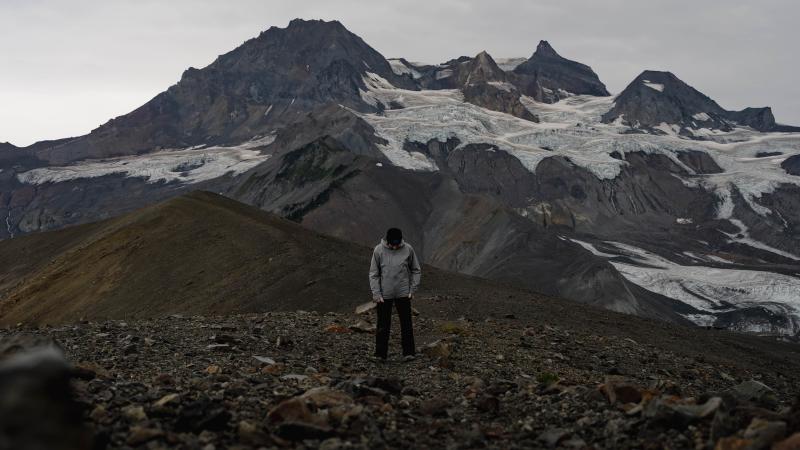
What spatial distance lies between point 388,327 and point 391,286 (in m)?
0.74

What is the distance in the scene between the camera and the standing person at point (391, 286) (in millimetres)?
13648

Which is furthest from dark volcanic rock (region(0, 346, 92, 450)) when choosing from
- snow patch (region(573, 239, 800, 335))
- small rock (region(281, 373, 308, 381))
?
snow patch (region(573, 239, 800, 335))

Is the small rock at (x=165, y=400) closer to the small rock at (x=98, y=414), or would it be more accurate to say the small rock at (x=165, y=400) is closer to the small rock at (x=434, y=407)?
the small rock at (x=98, y=414)

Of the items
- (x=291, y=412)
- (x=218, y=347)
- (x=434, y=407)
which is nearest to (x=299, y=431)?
(x=291, y=412)

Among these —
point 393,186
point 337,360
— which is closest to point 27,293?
point 337,360

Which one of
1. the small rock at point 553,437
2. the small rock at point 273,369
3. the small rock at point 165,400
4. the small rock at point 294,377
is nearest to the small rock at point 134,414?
the small rock at point 165,400

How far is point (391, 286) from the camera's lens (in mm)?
13758

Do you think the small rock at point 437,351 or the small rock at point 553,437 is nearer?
the small rock at point 553,437

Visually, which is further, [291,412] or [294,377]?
[294,377]

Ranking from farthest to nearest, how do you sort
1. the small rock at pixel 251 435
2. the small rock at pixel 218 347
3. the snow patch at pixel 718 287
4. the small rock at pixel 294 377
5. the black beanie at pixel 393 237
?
the snow patch at pixel 718 287, the black beanie at pixel 393 237, the small rock at pixel 218 347, the small rock at pixel 294 377, the small rock at pixel 251 435

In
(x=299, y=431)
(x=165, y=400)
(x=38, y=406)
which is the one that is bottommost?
(x=299, y=431)

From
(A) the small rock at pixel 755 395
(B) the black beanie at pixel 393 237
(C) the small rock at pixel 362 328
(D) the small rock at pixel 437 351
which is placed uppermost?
(B) the black beanie at pixel 393 237

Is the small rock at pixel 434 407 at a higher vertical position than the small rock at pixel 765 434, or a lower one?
lower

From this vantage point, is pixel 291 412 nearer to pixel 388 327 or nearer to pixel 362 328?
pixel 388 327
